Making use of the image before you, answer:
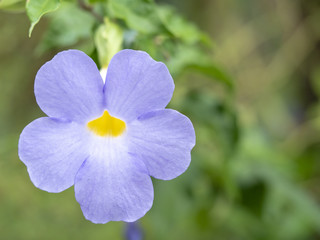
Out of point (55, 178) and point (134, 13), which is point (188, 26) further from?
point (55, 178)

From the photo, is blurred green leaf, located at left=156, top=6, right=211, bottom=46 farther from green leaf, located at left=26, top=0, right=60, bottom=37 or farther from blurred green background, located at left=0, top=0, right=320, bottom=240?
green leaf, located at left=26, top=0, right=60, bottom=37

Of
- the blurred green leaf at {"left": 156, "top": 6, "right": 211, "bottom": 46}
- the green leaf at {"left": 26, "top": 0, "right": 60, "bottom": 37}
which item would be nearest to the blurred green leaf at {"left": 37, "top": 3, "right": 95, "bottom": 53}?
the blurred green leaf at {"left": 156, "top": 6, "right": 211, "bottom": 46}

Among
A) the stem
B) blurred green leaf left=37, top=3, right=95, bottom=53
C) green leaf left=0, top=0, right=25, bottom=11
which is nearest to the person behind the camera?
green leaf left=0, top=0, right=25, bottom=11

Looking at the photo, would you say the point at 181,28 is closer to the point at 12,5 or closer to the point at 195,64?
the point at 195,64

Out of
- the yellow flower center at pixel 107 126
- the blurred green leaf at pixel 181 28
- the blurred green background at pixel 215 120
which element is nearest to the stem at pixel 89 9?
the blurred green background at pixel 215 120

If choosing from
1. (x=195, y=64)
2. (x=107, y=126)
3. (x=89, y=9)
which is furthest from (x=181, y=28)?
(x=107, y=126)

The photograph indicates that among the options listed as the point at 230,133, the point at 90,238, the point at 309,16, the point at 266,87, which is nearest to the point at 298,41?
the point at 309,16
